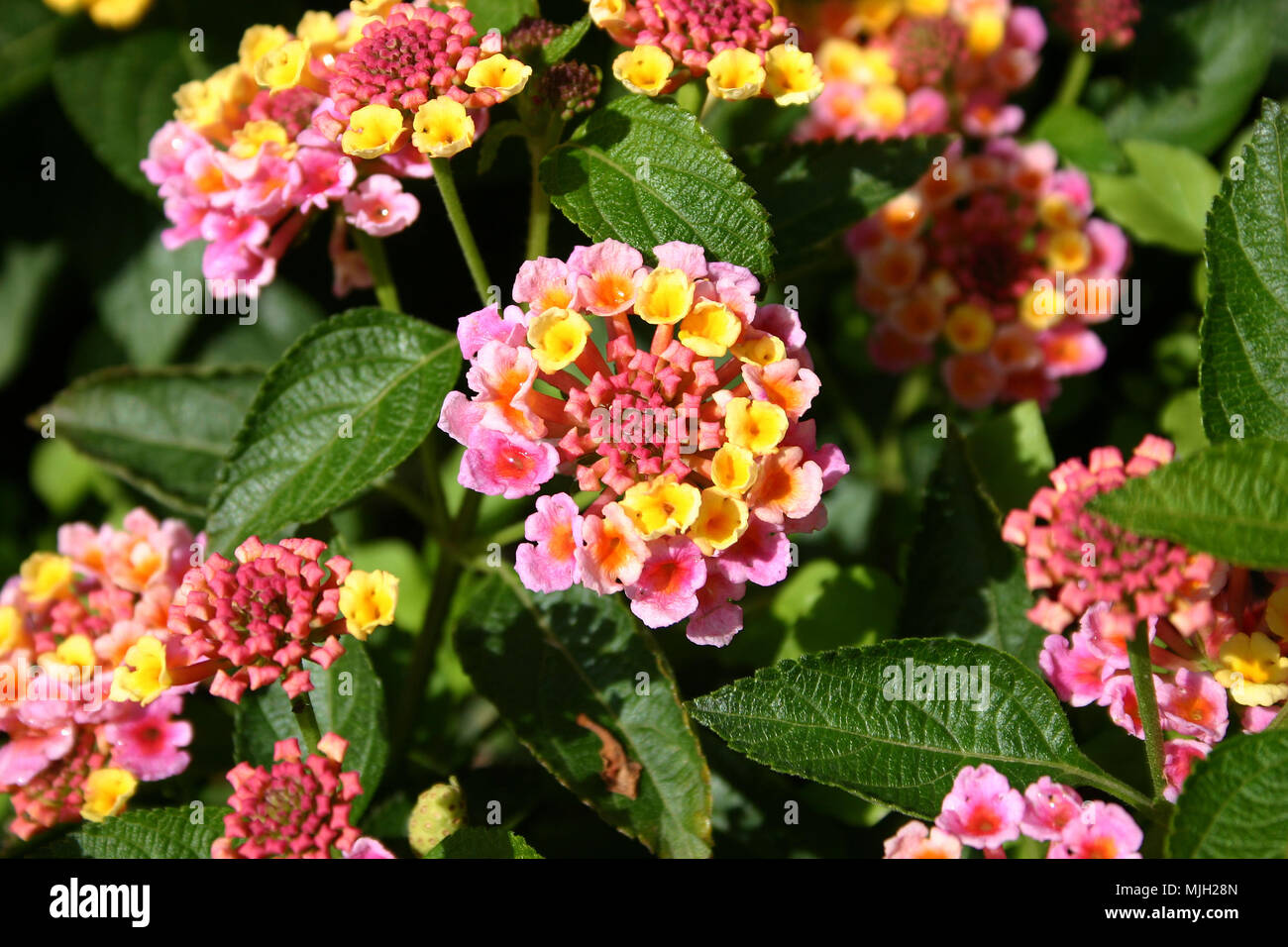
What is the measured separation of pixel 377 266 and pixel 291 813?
76 cm

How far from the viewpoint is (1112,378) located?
2227mm

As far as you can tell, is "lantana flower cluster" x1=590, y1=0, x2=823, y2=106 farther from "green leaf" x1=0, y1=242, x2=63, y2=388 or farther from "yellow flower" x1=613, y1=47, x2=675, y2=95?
"green leaf" x1=0, y1=242, x2=63, y2=388

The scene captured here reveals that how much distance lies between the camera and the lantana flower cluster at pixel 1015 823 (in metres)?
1.17

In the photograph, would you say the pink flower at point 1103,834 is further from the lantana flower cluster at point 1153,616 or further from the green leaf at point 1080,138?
the green leaf at point 1080,138

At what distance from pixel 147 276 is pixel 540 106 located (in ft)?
4.08

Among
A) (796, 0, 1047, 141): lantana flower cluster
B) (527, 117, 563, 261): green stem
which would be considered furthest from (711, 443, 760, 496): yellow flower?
(796, 0, 1047, 141): lantana flower cluster

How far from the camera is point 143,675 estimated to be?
135 centimetres

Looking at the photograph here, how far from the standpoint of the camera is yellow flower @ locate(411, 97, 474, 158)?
1.28 metres

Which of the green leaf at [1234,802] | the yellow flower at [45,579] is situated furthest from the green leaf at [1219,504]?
the yellow flower at [45,579]

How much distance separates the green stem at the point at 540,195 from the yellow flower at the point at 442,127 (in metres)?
0.15

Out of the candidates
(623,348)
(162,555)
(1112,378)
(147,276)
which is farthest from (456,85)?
(1112,378)

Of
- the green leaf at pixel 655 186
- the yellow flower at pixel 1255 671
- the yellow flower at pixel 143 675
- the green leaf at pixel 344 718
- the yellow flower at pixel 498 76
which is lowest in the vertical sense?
the green leaf at pixel 344 718

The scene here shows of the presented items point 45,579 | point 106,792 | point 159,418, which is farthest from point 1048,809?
point 159,418

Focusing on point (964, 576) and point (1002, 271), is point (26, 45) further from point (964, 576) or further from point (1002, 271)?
point (964, 576)
